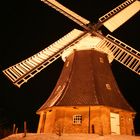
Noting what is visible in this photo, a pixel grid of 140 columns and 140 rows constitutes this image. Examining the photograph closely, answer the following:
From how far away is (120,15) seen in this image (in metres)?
21.2

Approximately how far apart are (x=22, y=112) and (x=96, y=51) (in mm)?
28028

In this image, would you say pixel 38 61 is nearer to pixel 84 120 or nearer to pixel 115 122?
pixel 84 120

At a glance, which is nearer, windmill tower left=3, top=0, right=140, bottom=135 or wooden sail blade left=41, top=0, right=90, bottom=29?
windmill tower left=3, top=0, right=140, bottom=135

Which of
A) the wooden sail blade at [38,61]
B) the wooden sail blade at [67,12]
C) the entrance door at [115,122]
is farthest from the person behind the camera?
the wooden sail blade at [67,12]

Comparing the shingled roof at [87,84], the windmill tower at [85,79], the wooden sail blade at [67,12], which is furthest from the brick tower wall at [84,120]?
the wooden sail blade at [67,12]

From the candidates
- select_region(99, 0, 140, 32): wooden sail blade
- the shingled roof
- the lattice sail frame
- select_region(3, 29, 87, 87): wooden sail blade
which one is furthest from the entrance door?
select_region(99, 0, 140, 32): wooden sail blade

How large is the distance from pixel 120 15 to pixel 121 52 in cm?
365

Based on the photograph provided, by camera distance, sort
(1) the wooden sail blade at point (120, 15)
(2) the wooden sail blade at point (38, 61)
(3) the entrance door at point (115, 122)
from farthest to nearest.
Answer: (1) the wooden sail blade at point (120, 15) < (3) the entrance door at point (115, 122) < (2) the wooden sail blade at point (38, 61)

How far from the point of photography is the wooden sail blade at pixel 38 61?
16.4 m

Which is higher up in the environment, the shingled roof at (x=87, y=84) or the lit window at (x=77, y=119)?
the shingled roof at (x=87, y=84)

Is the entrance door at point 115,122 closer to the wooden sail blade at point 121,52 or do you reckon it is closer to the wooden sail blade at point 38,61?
the wooden sail blade at point 121,52

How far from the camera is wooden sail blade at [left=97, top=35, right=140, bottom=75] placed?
18.4 meters

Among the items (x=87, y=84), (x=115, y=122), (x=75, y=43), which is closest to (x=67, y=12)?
(x=75, y=43)

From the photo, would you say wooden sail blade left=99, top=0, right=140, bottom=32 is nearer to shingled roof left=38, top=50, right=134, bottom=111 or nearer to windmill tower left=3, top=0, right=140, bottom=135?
windmill tower left=3, top=0, right=140, bottom=135
